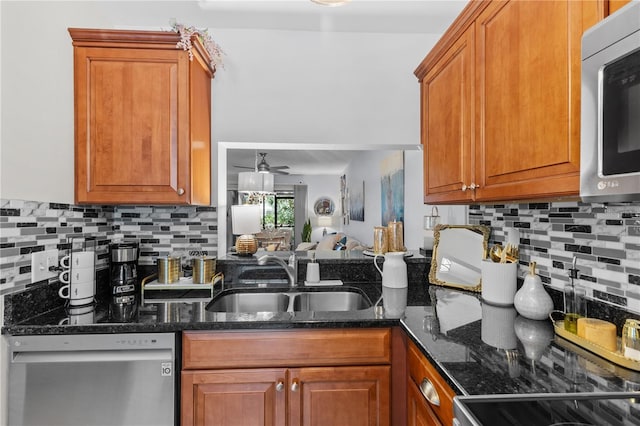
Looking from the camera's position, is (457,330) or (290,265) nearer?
(457,330)

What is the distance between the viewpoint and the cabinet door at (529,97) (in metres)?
0.95

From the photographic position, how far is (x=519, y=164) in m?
1.17

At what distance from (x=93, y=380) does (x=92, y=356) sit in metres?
0.09

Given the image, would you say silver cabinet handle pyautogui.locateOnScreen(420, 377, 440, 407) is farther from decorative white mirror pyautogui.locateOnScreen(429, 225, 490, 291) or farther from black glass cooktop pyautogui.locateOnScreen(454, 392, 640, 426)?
decorative white mirror pyautogui.locateOnScreen(429, 225, 490, 291)

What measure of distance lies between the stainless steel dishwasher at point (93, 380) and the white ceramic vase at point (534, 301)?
1401mm

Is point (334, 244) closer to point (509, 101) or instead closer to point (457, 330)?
point (457, 330)

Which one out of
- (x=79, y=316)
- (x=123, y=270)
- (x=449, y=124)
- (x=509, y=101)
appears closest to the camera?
(x=509, y=101)

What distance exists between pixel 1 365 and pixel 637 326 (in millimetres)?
2179

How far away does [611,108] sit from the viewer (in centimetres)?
80

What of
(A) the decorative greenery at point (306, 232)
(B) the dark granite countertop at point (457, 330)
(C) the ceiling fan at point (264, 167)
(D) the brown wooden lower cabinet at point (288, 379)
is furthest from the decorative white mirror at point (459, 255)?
(C) the ceiling fan at point (264, 167)

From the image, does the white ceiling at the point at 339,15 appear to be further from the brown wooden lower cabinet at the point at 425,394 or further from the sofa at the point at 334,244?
the brown wooden lower cabinet at the point at 425,394

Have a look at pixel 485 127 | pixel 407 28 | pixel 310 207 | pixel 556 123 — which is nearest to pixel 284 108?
pixel 310 207

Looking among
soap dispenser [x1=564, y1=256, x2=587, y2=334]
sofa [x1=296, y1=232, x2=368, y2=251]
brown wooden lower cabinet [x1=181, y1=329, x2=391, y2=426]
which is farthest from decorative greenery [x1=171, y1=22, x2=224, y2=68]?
soap dispenser [x1=564, y1=256, x2=587, y2=334]

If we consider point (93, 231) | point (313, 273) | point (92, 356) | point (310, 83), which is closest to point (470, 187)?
point (313, 273)
